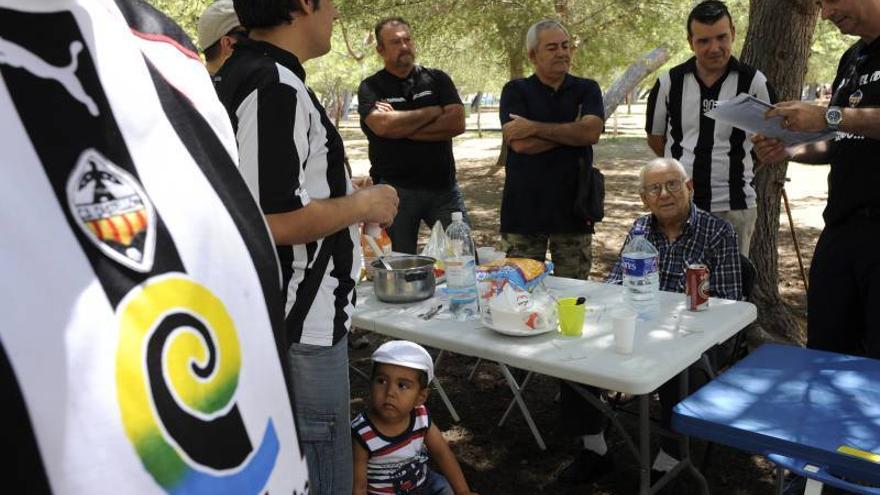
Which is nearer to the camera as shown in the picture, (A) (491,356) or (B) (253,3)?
(B) (253,3)

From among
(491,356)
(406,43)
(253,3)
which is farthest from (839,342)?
(406,43)

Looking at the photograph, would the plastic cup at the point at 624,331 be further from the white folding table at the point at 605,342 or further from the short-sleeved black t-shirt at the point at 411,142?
the short-sleeved black t-shirt at the point at 411,142

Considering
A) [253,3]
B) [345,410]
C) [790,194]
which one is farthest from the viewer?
[790,194]

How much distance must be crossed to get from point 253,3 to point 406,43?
281 centimetres

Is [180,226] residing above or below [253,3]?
below

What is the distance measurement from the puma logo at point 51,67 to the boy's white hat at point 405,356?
6.53 ft

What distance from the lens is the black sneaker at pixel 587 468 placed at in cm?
308

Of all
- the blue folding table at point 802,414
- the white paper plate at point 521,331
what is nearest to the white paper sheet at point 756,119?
the blue folding table at point 802,414

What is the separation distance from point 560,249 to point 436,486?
187 cm

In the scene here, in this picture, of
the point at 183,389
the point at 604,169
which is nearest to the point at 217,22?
the point at 183,389

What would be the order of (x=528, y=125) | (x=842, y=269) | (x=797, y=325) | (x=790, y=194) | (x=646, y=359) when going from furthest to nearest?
(x=790, y=194) → (x=797, y=325) → (x=528, y=125) → (x=842, y=269) → (x=646, y=359)

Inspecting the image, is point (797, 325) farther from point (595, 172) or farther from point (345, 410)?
point (345, 410)

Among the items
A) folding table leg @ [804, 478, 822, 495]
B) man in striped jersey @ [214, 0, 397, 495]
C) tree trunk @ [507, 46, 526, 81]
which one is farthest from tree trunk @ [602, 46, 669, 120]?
man in striped jersey @ [214, 0, 397, 495]

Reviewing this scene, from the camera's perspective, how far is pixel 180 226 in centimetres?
61
